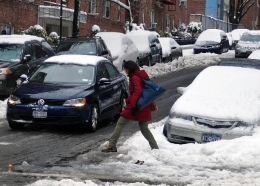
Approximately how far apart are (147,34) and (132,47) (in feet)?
14.4

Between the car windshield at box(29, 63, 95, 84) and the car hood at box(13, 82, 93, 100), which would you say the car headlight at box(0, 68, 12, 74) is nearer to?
the car windshield at box(29, 63, 95, 84)

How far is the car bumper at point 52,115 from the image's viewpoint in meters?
12.5

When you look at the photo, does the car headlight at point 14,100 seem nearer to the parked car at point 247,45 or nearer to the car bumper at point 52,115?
the car bumper at point 52,115

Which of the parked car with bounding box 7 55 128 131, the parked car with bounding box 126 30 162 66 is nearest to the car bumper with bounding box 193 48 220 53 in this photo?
the parked car with bounding box 126 30 162 66

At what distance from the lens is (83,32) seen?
4262 centimetres

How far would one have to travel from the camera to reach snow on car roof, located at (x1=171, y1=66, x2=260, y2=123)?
1090 cm

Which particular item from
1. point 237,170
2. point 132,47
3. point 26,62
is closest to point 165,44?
point 132,47

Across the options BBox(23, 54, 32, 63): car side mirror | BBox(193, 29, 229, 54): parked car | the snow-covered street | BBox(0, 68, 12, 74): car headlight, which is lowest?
the snow-covered street

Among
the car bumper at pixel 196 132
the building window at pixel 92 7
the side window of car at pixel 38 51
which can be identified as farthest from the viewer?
the building window at pixel 92 7

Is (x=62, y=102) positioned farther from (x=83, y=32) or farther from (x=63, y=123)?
(x=83, y=32)

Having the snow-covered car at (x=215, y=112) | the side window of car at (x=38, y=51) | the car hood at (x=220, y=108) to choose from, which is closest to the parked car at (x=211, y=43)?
the side window of car at (x=38, y=51)

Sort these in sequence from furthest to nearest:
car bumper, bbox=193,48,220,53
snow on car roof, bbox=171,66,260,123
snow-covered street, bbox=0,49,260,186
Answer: car bumper, bbox=193,48,220,53 < snow on car roof, bbox=171,66,260,123 < snow-covered street, bbox=0,49,260,186

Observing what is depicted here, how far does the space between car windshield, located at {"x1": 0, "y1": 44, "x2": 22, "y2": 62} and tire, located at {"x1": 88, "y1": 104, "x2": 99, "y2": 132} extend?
553 centimetres

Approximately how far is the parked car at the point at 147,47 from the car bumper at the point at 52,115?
14812 millimetres
